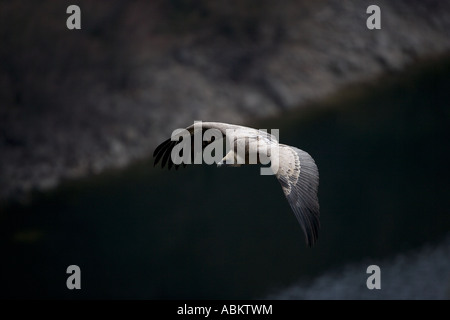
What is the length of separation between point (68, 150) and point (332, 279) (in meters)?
10.4

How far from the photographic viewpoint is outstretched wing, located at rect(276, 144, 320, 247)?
408 inches

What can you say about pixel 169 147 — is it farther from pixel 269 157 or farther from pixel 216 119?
pixel 216 119

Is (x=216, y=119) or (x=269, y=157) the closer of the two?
(x=269, y=157)

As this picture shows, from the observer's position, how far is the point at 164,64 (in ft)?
94.0

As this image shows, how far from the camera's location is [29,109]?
89.3 feet

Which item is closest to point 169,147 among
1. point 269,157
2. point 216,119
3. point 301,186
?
A: point 269,157

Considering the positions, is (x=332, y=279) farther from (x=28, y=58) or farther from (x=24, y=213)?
(x=28, y=58)

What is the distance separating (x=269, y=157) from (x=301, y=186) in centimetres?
83

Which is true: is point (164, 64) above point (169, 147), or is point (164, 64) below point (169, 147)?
above

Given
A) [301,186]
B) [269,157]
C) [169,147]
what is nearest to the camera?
[301,186]

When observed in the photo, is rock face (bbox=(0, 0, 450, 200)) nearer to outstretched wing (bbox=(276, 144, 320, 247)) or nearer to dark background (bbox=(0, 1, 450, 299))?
dark background (bbox=(0, 1, 450, 299))

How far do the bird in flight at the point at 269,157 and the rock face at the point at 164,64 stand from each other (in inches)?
512

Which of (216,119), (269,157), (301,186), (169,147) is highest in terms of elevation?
(216,119)

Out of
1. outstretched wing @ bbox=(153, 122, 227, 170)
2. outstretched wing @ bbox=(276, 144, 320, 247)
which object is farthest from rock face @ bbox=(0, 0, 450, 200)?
outstretched wing @ bbox=(276, 144, 320, 247)
